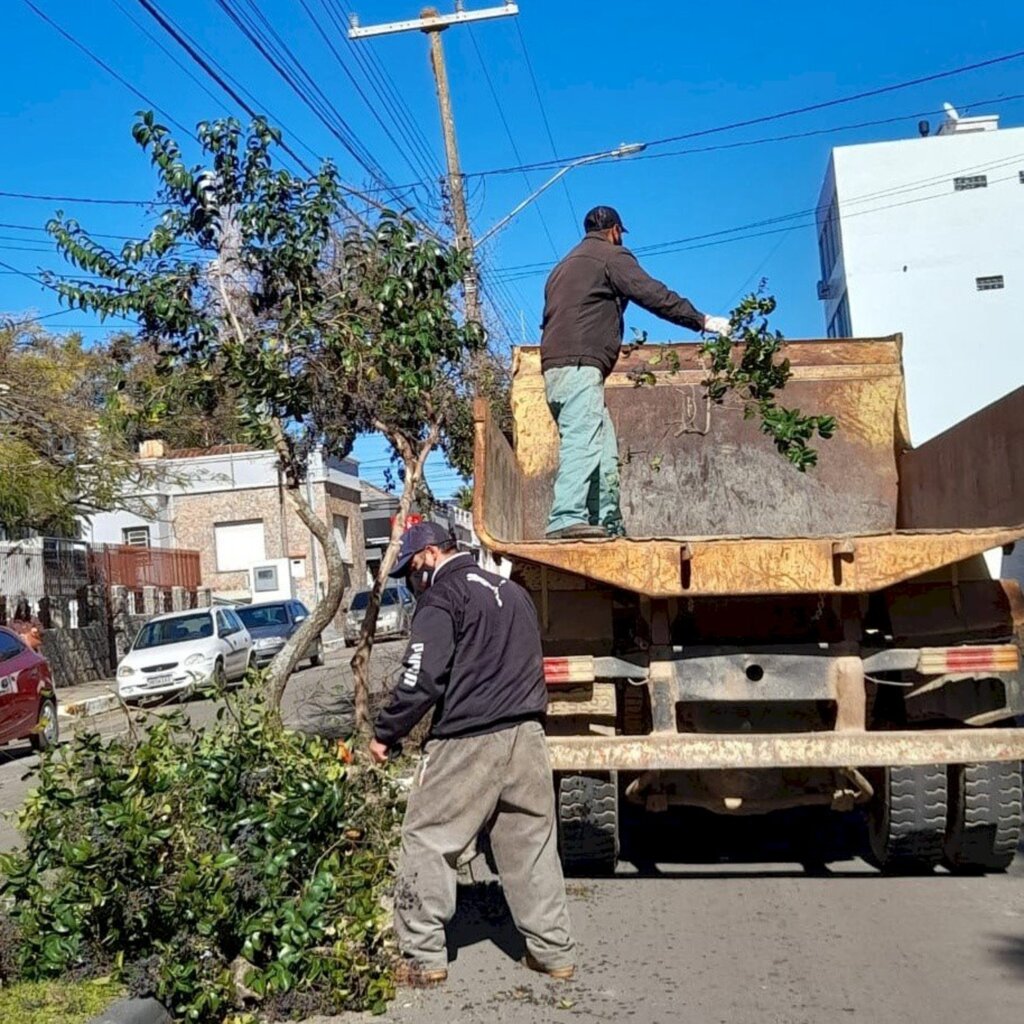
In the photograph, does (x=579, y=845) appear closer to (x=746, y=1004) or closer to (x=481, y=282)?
(x=746, y=1004)

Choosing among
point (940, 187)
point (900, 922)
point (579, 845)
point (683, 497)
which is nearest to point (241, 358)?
point (683, 497)

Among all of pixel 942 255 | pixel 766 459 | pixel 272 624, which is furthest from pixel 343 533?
pixel 766 459

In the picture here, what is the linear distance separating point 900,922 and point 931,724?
1.05 meters

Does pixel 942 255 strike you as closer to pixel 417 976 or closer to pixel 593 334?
pixel 593 334

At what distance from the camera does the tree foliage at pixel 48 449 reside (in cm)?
2078

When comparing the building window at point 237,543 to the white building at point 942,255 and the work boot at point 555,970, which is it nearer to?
the white building at point 942,255

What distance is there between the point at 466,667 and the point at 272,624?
23.2 metres

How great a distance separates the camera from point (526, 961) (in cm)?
542

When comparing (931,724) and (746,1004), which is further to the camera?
(931,724)

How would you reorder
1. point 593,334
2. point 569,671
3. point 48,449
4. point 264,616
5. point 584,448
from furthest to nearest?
point 264,616 < point 48,449 < point 593,334 < point 584,448 < point 569,671

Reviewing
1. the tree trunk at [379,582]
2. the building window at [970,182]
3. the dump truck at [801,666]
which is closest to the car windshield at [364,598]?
the tree trunk at [379,582]

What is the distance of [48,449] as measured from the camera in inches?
843

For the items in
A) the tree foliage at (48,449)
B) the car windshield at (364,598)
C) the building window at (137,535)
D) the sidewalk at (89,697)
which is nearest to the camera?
the sidewalk at (89,697)

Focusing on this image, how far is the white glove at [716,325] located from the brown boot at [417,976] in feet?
11.8
